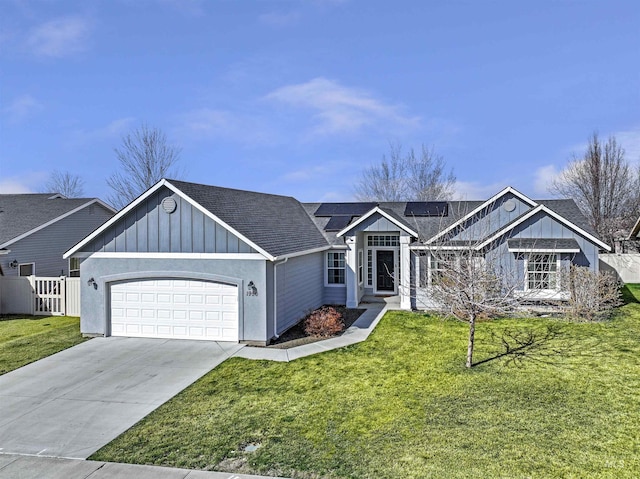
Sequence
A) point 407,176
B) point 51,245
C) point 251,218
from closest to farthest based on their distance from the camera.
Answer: point 251,218 < point 51,245 < point 407,176

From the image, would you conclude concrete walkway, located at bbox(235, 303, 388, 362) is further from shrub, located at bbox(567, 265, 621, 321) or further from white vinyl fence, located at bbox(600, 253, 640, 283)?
white vinyl fence, located at bbox(600, 253, 640, 283)

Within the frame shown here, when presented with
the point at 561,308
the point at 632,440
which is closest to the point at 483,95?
the point at 561,308

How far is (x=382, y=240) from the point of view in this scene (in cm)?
2052

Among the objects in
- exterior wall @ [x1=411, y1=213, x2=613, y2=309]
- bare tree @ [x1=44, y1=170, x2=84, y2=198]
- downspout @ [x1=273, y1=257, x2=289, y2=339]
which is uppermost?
bare tree @ [x1=44, y1=170, x2=84, y2=198]

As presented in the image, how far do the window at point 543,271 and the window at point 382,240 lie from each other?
5.92m

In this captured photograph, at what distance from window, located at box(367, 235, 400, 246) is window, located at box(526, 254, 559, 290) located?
592 cm

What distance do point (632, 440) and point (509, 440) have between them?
190cm

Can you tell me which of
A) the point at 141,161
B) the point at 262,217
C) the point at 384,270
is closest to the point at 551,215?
the point at 384,270

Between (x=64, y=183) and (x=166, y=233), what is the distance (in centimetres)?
4713

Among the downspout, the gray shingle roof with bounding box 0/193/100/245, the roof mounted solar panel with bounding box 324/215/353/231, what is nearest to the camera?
the downspout

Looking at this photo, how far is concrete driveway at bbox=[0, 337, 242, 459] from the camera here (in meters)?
7.12

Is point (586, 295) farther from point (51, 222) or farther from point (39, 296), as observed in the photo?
point (51, 222)

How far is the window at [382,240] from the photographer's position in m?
20.3

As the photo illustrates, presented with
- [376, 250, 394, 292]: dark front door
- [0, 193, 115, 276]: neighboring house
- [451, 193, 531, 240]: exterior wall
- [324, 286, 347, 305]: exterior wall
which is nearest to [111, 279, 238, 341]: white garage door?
[324, 286, 347, 305]: exterior wall
